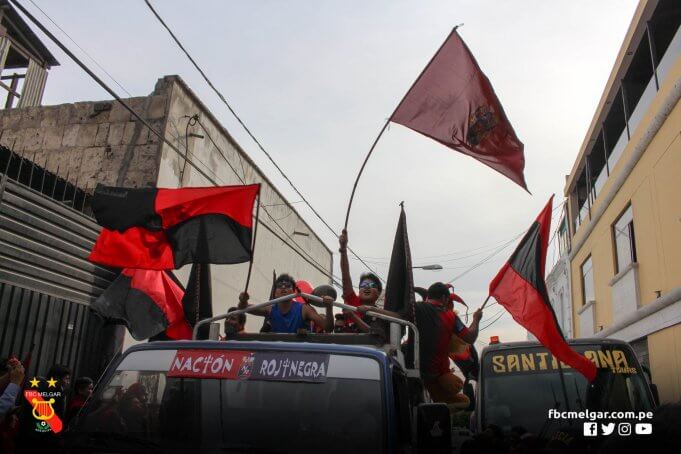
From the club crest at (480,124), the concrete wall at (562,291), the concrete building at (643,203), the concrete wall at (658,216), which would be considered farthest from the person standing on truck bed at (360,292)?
the concrete wall at (562,291)

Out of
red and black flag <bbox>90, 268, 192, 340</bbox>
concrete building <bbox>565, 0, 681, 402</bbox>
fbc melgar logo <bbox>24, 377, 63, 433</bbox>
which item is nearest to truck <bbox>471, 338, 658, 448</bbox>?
red and black flag <bbox>90, 268, 192, 340</bbox>

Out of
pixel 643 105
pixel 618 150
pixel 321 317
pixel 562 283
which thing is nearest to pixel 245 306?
pixel 321 317

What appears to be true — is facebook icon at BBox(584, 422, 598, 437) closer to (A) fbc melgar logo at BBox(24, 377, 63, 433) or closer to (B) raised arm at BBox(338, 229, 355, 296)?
(B) raised arm at BBox(338, 229, 355, 296)

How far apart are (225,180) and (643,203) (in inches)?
361

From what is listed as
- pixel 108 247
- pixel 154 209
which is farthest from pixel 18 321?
pixel 154 209

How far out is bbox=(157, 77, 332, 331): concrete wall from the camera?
1141cm

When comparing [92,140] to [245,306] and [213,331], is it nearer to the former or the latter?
[245,306]

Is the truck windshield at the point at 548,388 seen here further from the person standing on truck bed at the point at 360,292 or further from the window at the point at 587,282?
the window at the point at 587,282

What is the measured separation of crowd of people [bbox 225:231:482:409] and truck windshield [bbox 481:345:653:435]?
405 millimetres

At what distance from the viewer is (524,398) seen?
5.65m

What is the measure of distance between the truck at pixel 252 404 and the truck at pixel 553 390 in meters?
2.49

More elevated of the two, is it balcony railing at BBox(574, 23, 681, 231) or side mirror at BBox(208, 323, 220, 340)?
Result: balcony railing at BBox(574, 23, 681, 231)

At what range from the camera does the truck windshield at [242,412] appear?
2.92m

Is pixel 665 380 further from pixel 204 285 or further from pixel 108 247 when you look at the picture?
pixel 108 247
